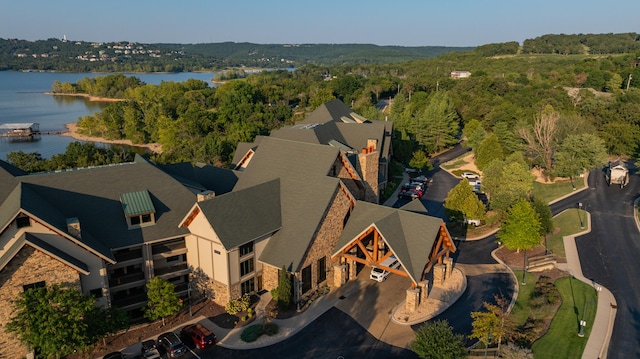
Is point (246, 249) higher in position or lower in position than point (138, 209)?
lower

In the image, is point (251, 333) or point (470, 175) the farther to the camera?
point (470, 175)

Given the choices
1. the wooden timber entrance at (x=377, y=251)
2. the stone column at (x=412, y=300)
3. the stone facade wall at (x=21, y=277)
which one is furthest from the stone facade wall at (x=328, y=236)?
the stone facade wall at (x=21, y=277)

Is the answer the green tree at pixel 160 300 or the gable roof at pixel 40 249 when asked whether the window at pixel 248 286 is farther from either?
the gable roof at pixel 40 249

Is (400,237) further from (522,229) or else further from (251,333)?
(522,229)

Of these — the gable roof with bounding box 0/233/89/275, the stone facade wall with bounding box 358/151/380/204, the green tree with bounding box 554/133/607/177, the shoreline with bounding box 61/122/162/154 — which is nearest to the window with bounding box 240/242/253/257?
the gable roof with bounding box 0/233/89/275

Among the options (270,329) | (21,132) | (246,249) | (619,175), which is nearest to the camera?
(270,329)

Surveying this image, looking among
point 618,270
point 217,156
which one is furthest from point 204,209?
point 217,156

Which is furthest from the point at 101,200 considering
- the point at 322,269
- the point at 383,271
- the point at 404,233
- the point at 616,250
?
the point at 616,250
